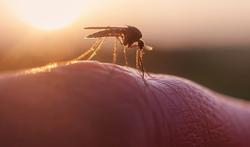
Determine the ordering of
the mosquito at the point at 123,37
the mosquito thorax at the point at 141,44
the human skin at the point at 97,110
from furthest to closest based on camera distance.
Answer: the mosquito thorax at the point at 141,44 → the mosquito at the point at 123,37 → the human skin at the point at 97,110

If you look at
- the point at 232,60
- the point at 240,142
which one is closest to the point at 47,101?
the point at 240,142

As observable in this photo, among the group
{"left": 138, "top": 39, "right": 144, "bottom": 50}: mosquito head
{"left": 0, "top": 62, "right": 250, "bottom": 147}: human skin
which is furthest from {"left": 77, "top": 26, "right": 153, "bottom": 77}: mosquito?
{"left": 0, "top": 62, "right": 250, "bottom": 147}: human skin

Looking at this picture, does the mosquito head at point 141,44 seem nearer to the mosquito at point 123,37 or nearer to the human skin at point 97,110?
the mosquito at point 123,37

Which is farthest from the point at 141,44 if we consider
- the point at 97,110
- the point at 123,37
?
the point at 97,110

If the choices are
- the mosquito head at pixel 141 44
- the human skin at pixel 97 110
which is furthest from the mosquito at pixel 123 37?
the human skin at pixel 97 110

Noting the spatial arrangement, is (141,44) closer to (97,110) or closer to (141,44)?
(141,44)

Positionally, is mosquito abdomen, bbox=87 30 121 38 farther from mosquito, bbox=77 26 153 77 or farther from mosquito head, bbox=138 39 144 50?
mosquito head, bbox=138 39 144 50

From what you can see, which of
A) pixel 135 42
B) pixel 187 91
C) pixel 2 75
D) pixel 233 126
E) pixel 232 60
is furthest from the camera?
pixel 232 60

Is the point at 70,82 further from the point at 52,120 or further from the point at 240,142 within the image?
the point at 240,142
